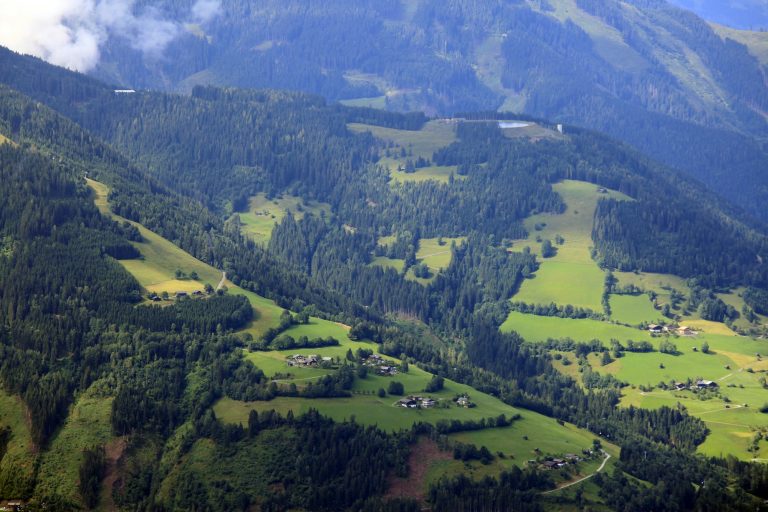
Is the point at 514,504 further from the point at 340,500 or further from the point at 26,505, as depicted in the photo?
the point at 26,505

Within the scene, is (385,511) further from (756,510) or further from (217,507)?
(756,510)

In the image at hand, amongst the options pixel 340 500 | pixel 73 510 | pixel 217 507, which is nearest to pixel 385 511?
pixel 340 500

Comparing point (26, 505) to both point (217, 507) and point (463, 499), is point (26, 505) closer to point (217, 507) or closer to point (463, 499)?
point (217, 507)

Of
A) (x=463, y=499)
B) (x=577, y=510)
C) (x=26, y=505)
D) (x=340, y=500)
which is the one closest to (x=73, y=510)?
(x=26, y=505)

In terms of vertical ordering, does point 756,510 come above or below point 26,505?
above

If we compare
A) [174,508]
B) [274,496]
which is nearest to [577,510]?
[274,496]

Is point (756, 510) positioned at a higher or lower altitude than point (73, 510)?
higher

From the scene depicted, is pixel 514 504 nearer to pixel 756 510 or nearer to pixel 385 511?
pixel 385 511
